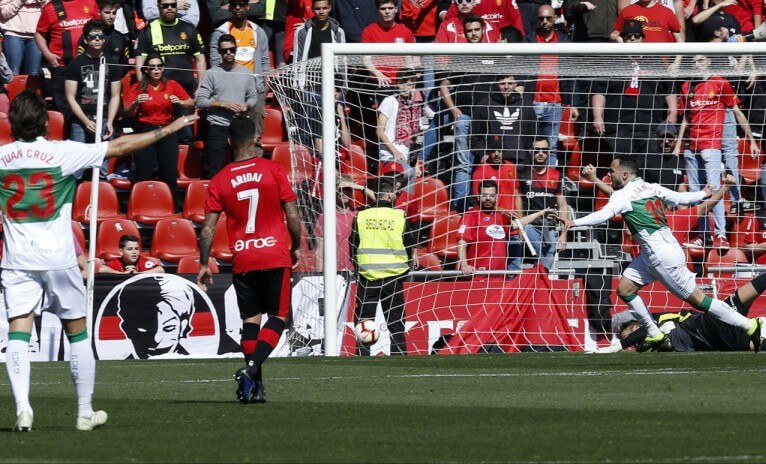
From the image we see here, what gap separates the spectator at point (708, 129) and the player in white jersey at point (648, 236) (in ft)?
9.35

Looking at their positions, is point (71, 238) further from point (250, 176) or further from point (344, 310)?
point (344, 310)

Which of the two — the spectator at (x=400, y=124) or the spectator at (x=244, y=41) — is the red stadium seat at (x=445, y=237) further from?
the spectator at (x=244, y=41)

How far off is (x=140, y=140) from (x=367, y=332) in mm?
7367

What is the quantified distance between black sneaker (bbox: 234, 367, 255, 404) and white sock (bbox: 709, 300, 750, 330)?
19.3 feet

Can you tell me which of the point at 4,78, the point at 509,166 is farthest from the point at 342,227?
the point at 4,78

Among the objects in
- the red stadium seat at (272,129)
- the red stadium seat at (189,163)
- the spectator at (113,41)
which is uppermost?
the spectator at (113,41)

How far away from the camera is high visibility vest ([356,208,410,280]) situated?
16.0 meters

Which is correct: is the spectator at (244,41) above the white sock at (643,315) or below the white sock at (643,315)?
above

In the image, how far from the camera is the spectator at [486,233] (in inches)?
652

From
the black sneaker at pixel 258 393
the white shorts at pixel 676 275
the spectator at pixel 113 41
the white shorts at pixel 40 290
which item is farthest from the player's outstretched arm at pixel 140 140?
the spectator at pixel 113 41

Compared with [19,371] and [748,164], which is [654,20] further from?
[19,371]

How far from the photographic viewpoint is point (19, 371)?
27.0 ft

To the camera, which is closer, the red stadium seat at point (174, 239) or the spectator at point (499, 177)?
the spectator at point (499, 177)

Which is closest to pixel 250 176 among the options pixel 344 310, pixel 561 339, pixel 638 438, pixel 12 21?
pixel 638 438
